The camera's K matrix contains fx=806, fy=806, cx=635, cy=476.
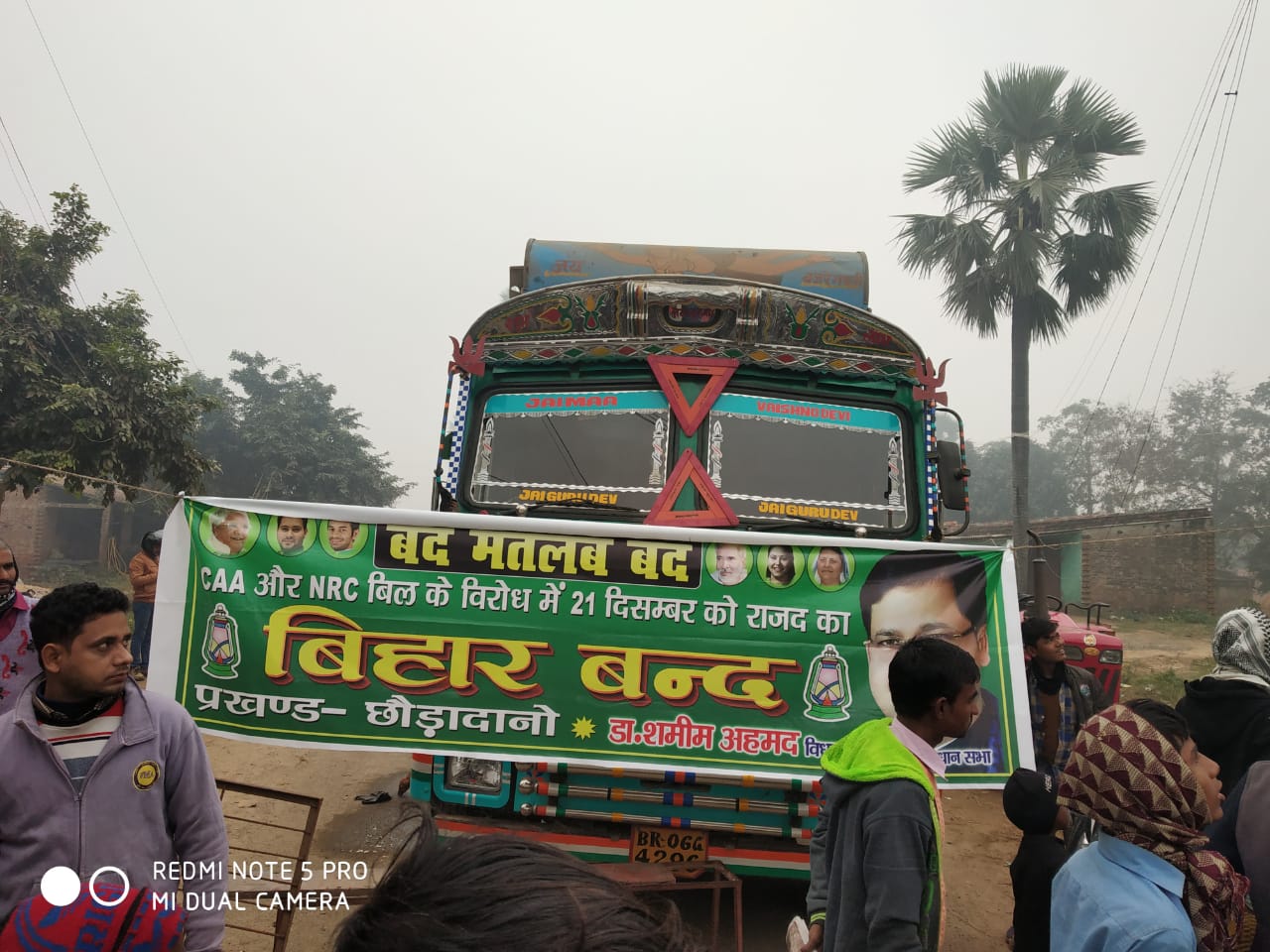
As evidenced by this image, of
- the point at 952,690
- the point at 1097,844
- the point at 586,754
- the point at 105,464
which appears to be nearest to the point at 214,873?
the point at 586,754

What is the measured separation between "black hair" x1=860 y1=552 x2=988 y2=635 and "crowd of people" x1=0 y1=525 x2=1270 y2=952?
87 centimetres

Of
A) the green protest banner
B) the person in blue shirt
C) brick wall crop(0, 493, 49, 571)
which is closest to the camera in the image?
the person in blue shirt

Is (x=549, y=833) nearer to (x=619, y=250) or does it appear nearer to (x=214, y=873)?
(x=214, y=873)

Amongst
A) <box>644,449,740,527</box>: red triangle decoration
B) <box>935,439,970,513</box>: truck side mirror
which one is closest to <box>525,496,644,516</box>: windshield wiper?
<box>644,449,740,527</box>: red triangle decoration

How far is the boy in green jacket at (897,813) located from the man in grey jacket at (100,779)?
155cm

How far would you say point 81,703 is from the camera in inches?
80.9

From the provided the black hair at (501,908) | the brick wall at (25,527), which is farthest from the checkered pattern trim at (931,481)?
the brick wall at (25,527)

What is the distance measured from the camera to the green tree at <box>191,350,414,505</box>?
97.3 feet

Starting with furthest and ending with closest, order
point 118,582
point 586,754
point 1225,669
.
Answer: point 118,582 → point 586,754 → point 1225,669

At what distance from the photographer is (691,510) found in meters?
4.20

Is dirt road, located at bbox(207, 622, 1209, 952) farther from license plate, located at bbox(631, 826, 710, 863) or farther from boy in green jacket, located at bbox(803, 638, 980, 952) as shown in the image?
boy in green jacket, located at bbox(803, 638, 980, 952)

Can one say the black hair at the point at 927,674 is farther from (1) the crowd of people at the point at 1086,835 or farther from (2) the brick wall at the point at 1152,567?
(2) the brick wall at the point at 1152,567

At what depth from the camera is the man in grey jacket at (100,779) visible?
193cm

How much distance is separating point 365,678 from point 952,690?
240 cm
